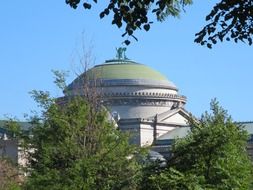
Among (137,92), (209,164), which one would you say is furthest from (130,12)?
(137,92)

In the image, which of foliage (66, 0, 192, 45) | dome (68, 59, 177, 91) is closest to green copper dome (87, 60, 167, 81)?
dome (68, 59, 177, 91)

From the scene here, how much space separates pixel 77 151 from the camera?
2448cm

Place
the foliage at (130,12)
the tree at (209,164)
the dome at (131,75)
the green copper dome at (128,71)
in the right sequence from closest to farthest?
the foliage at (130,12), the tree at (209,164), the dome at (131,75), the green copper dome at (128,71)

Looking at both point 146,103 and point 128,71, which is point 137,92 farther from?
point 128,71

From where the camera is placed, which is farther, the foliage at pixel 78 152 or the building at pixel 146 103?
the building at pixel 146 103

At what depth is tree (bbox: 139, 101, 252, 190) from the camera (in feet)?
66.6

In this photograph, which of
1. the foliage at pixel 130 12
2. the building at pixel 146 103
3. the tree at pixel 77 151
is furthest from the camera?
the building at pixel 146 103

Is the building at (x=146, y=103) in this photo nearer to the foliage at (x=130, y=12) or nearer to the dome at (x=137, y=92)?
the dome at (x=137, y=92)

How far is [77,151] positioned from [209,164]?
5057 millimetres

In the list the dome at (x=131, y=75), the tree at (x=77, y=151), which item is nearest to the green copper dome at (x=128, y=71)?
the dome at (x=131, y=75)

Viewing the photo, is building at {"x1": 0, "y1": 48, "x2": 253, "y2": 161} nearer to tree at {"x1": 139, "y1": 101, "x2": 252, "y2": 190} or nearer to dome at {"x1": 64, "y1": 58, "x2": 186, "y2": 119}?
dome at {"x1": 64, "y1": 58, "x2": 186, "y2": 119}

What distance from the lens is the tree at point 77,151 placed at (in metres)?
23.4

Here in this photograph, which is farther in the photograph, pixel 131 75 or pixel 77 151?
pixel 131 75

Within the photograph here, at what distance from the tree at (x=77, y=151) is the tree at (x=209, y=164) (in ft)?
5.36
